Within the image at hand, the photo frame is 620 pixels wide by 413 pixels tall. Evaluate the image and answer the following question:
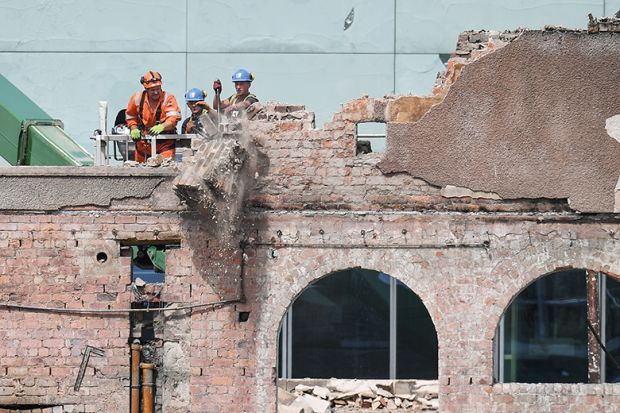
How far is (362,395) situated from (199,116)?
5.01 meters

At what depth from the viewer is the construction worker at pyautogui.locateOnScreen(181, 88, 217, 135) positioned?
21.8 meters

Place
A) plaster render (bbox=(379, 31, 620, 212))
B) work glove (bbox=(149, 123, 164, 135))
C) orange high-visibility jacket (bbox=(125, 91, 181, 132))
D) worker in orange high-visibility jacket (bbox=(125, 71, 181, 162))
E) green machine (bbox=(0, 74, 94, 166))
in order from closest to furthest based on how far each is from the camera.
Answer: plaster render (bbox=(379, 31, 620, 212)), work glove (bbox=(149, 123, 164, 135)), worker in orange high-visibility jacket (bbox=(125, 71, 181, 162)), orange high-visibility jacket (bbox=(125, 91, 181, 132)), green machine (bbox=(0, 74, 94, 166))

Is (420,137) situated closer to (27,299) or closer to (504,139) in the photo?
(504,139)

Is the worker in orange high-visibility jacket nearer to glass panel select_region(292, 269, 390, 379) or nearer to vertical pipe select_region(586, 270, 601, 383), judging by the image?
glass panel select_region(292, 269, 390, 379)

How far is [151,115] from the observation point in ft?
77.4

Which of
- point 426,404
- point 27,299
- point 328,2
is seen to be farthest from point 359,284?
→ point 27,299

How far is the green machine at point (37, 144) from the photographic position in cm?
2416

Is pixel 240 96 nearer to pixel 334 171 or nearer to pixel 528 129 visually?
pixel 334 171

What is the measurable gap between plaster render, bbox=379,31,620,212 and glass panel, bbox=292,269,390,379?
5538 mm

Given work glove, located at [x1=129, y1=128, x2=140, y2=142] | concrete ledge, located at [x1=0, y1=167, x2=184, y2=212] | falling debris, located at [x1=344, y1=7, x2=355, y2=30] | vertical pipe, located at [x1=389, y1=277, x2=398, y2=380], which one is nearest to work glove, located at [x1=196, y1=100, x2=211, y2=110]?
work glove, located at [x1=129, y1=128, x2=140, y2=142]

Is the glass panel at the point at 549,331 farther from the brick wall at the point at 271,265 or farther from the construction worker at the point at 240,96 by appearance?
the construction worker at the point at 240,96

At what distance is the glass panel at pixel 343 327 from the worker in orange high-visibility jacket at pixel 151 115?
15.4ft

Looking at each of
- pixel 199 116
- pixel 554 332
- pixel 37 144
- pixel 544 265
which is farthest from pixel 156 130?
pixel 554 332

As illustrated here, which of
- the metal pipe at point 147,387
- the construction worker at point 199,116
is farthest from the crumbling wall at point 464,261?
the metal pipe at point 147,387
